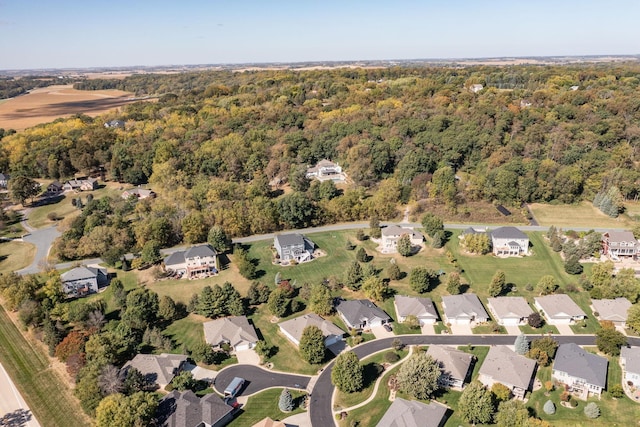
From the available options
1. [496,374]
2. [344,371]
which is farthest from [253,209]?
[496,374]

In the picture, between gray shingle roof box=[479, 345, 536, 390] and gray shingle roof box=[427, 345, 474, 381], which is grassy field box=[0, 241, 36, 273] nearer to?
gray shingle roof box=[427, 345, 474, 381]

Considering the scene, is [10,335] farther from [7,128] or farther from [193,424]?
[7,128]

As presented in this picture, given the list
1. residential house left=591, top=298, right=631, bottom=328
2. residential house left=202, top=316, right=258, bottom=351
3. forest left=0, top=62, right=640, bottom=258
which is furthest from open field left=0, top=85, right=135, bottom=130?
residential house left=591, top=298, right=631, bottom=328

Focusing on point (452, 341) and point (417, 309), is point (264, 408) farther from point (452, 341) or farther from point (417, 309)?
point (452, 341)

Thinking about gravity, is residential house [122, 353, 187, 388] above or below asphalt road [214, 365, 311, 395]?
above

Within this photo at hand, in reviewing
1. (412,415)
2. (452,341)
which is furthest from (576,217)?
(412,415)

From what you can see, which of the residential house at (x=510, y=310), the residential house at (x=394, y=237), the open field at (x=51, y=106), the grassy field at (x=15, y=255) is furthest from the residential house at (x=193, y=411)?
the open field at (x=51, y=106)
